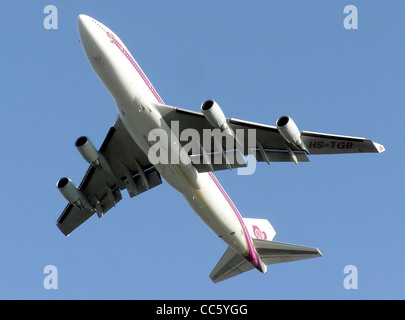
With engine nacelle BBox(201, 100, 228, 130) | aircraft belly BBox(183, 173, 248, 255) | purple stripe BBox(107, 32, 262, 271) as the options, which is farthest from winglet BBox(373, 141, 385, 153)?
purple stripe BBox(107, 32, 262, 271)

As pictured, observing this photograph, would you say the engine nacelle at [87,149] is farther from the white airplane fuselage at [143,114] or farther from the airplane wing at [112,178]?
the white airplane fuselage at [143,114]

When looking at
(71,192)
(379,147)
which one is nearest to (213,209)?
(71,192)

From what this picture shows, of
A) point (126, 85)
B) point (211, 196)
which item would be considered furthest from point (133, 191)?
point (126, 85)

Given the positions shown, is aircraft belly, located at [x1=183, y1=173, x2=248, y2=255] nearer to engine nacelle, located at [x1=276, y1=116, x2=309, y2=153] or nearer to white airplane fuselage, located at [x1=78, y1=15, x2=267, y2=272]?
white airplane fuselage, located at [x1=78, y1=15, x2=267, y2=272]

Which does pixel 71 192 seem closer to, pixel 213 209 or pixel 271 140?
pixel 213 209

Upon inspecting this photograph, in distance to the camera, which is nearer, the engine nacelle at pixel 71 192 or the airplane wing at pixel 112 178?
the airplane wing at pixel 112 178

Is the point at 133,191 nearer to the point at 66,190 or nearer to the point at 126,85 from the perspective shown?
the point at 66,190

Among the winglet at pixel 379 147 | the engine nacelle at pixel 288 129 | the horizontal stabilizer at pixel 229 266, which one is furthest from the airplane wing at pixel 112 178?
the winglet at pixel 379 147
